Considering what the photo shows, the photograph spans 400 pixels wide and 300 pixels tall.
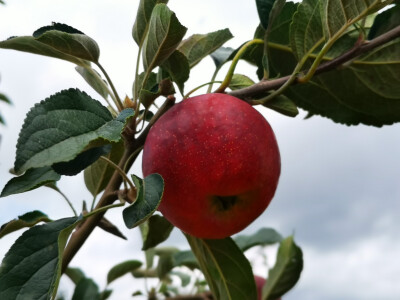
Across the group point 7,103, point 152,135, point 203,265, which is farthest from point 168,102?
point 7,103

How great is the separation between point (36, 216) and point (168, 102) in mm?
298

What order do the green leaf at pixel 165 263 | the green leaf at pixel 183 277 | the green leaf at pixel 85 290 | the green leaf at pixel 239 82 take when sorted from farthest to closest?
the green leaf at pixel 183 277 → the green leaf at pixel 165 263 → the green leaf at pixel 85 290 → the green leaf at pixel 239 82

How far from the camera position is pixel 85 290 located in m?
1.47

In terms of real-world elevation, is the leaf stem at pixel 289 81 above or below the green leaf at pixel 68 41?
below

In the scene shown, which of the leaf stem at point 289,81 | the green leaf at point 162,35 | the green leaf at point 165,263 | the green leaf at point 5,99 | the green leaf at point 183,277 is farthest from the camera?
the green leaf at point 183,277

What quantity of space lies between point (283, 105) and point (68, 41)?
35 cm

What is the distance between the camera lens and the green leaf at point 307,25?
1.01 metres

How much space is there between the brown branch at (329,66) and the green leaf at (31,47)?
29cm

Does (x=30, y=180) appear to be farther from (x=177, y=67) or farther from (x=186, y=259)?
(x=186, y=259)

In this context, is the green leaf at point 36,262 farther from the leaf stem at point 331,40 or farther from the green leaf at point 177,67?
the leaf stem at point 331,40

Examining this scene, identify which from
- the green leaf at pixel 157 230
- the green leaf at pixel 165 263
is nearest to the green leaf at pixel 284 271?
the green leaf at pixel 165 263

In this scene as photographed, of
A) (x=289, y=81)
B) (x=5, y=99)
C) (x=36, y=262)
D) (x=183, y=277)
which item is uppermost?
(x=5, y=99)

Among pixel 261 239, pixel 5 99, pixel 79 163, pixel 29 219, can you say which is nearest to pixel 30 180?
pixel 79 163

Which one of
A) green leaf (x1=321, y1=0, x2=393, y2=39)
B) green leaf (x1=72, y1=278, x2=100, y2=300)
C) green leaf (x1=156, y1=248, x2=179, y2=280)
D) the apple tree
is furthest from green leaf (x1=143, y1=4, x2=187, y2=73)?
green leaf (x1=156, y1=248, x2=179, y2=280)
